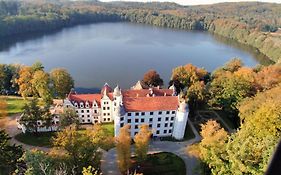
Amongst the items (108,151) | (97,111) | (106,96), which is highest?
(106,96)

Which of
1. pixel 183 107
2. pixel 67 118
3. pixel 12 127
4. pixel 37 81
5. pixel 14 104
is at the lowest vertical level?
pixel 12 127

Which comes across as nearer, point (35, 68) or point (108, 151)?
point (108, 151)

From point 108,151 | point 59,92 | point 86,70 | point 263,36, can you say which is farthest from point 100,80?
point 263,36

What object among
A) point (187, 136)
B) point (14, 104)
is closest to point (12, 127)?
point (14, 104)

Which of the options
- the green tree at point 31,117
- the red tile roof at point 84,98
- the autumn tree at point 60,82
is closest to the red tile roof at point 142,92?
the red tile roof at point 84,98

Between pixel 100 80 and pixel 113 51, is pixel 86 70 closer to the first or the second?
pixel 100 80

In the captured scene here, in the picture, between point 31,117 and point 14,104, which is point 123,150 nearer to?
point 31,117
